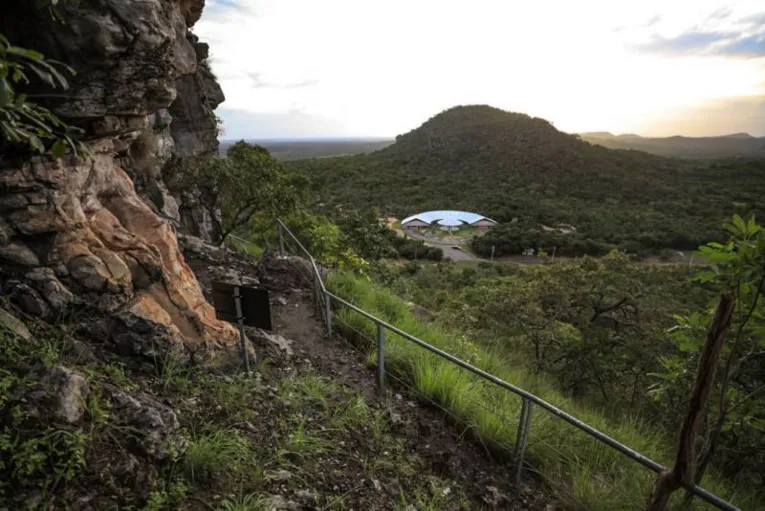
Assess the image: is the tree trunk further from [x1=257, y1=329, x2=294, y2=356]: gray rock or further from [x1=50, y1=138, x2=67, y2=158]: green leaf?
[x1=257, y1=329, x2=294, y2=356]: gray rock

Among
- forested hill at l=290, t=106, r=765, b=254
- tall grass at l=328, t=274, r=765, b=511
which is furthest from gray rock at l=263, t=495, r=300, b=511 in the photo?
forested hill at l=290, t=106, r=765, b=254

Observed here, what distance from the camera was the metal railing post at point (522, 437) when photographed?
12.9 ft

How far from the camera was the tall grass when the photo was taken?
376 centimetres

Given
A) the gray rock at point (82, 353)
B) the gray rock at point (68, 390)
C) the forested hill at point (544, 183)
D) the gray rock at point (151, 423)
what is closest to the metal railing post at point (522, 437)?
the gray rock at point (151, 423)

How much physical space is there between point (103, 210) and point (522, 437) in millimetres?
5354

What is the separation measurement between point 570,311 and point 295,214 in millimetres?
9216

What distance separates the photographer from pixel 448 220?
2596 inches

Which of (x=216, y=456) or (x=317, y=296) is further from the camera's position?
(x=317, y=296)

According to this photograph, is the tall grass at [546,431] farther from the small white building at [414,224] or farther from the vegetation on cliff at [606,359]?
the small white building at [414,224]

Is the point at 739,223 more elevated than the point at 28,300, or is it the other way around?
the point at 739,223

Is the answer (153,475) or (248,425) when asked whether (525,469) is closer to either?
(248,425)

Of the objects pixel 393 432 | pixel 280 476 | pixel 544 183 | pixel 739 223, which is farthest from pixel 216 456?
pixel 544 183

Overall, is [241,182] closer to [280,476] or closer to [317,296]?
[317,296]

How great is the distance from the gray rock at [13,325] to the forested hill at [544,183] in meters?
57.5
